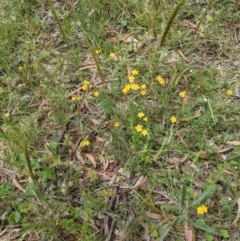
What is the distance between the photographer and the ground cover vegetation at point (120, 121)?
202cm

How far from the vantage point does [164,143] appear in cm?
220

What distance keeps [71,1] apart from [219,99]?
1.30m

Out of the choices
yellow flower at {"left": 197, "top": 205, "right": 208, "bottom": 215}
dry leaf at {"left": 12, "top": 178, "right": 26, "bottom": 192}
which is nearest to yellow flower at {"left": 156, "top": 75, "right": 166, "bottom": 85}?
yellow flower at {"left": 197, "top": 205, "right": 208, "bottom": 215}

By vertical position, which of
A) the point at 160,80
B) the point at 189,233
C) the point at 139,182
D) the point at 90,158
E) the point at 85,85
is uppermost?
→ the point at 85,85

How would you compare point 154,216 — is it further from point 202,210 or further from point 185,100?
point 185,100

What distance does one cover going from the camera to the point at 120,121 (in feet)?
7.47

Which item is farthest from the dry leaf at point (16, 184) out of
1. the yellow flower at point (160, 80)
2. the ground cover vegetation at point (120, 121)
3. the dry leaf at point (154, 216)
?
the yellow flower at point (160, 80)

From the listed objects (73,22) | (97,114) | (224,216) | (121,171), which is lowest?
(224,216)

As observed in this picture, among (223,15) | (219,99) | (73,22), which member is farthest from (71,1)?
(219,99)

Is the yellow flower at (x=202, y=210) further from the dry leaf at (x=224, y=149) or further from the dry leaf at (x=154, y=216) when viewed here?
the dry leaf at (x=224, y=149)

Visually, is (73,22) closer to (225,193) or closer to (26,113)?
(26,113)

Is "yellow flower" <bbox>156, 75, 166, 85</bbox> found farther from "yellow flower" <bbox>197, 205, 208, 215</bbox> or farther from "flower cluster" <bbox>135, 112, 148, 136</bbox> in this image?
"yellow flower" <bbox>197, 205, 208, 215</bbox>

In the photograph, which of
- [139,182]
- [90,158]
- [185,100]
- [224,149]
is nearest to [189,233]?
[139,182]

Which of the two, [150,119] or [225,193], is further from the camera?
[150,119]
